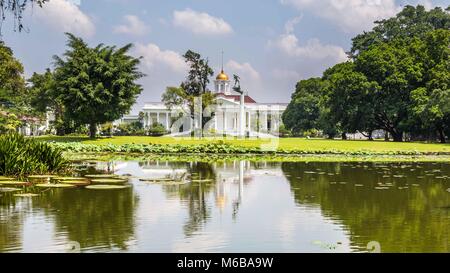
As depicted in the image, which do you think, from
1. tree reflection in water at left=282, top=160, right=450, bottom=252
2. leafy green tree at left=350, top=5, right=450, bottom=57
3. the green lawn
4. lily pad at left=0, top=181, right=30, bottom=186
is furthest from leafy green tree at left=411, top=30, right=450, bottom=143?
lily pad at left=0, top=181, right=30, bottom=186

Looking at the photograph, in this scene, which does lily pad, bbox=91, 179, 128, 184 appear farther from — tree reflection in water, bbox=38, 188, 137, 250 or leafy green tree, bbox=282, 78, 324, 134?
leafy green tree, bbox=282, 78, 324, 134

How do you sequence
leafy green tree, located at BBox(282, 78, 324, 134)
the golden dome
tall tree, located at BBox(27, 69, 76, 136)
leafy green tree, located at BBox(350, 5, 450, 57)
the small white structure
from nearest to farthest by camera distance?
tall tree, located at BBox(27, 69, 76, 136) → leafy green tree, located at BBox(350, 5, 450, 57) → leafy green tree, located at BBox(282, 78, 324, 134) → the small white structure → the golden dome

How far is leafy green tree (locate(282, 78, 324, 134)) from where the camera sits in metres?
97.8

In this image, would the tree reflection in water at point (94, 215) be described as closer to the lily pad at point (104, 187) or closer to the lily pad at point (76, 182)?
the lily pad at point (104, 187)

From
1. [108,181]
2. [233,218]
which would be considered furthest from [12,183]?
[233,218]

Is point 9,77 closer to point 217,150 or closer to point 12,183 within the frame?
point 217,150

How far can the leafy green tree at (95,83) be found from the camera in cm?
5725

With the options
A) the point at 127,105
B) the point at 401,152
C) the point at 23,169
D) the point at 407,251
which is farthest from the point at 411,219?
the point at 127,105

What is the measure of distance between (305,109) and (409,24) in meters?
→ 20.8

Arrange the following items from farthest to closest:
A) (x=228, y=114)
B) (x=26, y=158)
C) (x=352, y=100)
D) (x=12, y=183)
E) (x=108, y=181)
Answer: (x=228, y=114) < (x=352, y=100) < (x=26, y=158) < (x=108, y=181) < (x=12, y=183)

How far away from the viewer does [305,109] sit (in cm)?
9775

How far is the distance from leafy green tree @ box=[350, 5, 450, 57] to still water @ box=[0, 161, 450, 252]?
68814 millimetres

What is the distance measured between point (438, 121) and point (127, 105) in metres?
31.9

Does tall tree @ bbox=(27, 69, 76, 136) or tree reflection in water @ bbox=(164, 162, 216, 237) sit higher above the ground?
tall tree @ bbox=(27, 69, 76, 136)
